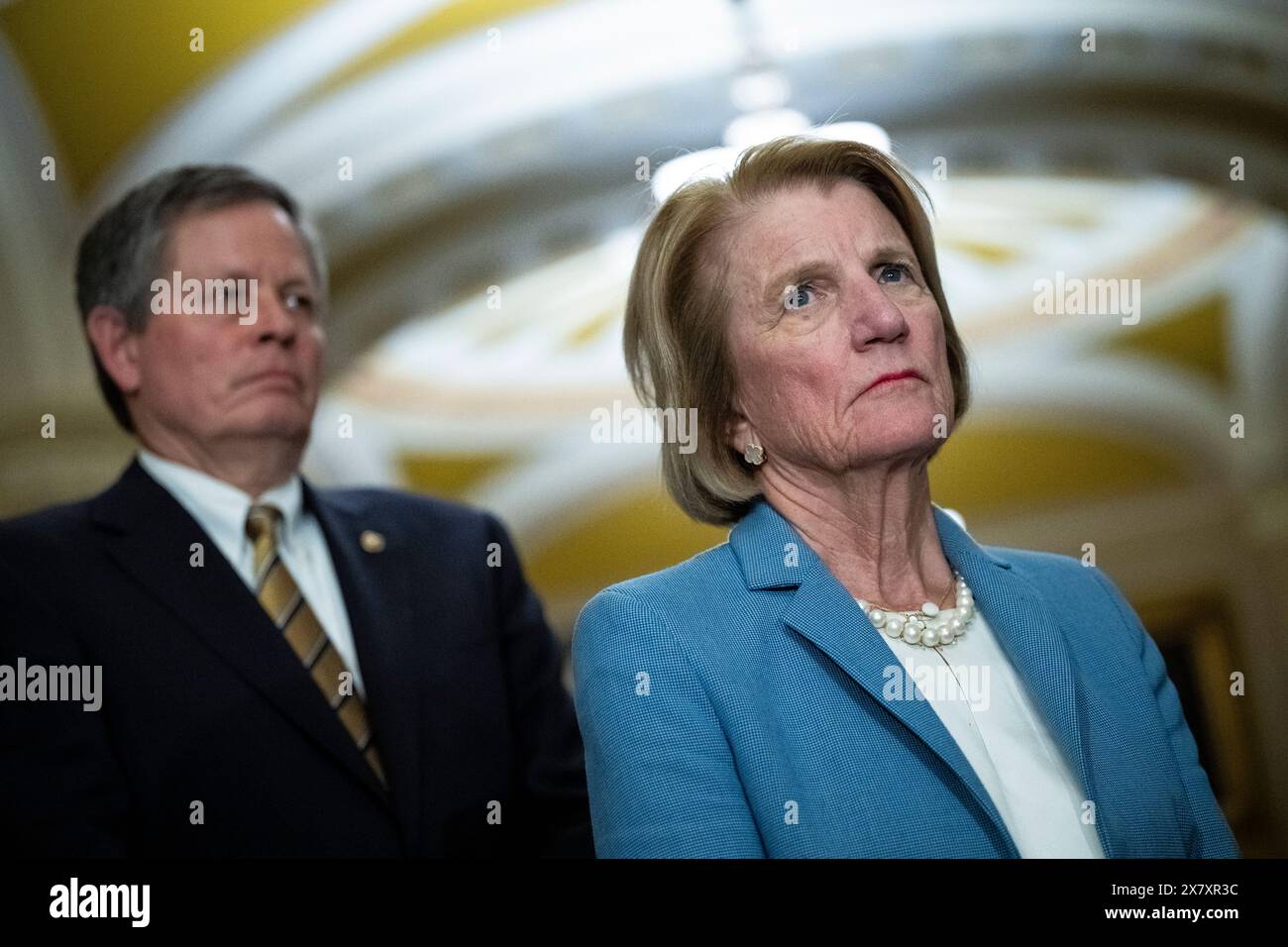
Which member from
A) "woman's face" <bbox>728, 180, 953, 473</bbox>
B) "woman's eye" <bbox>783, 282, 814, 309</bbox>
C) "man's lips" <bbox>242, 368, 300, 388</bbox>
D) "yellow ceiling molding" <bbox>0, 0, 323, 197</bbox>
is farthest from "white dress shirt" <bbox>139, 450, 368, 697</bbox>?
"yellow ceiling molding" <bbox>0, 0, 323, 197</bbox>

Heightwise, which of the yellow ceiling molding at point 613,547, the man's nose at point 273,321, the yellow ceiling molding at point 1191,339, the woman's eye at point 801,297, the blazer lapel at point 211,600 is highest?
the yellow ceiling molding at point 1191,339

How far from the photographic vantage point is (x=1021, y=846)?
1.69m

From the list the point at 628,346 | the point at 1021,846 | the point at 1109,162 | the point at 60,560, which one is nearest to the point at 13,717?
the point at 60,560

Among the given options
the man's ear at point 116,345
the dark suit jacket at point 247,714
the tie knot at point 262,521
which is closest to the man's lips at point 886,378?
the dark suit jacket at point 247,714

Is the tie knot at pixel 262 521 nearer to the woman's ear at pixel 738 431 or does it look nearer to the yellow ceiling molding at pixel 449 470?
the woman's ear at pixel 738 431

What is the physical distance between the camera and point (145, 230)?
2.56 metres

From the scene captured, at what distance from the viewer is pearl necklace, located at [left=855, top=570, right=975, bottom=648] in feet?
5.98

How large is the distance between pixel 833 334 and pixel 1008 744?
1.78 feet

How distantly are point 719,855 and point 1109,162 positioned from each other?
547 cm

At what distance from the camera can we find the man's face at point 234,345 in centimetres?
248

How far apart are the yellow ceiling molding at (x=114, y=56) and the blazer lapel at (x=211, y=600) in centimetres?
241

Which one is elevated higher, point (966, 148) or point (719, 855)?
point (966, 148)

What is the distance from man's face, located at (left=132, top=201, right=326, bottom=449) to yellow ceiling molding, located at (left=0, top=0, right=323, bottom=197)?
2.03 meters
